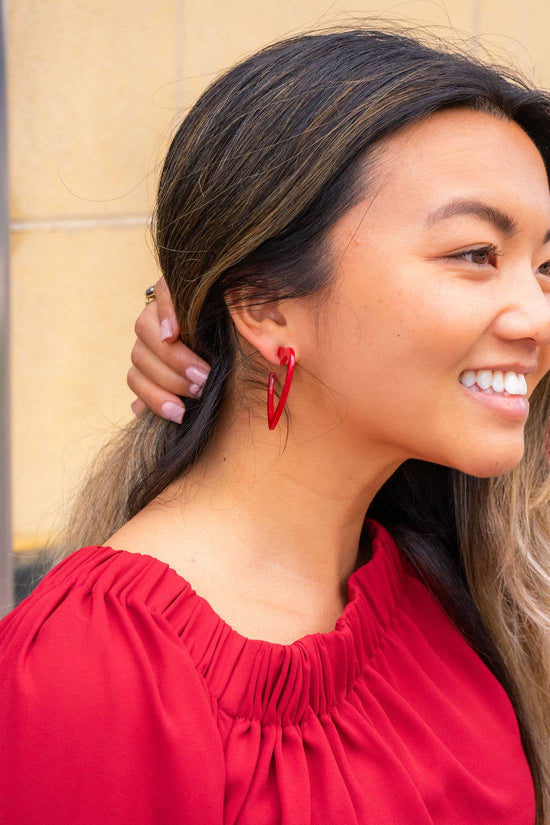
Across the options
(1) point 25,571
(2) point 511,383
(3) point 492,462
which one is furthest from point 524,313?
(1) point 25,571

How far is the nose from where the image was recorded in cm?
119

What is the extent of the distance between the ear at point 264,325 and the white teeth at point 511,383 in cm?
28

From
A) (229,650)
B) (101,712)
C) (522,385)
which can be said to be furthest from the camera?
(522,385)

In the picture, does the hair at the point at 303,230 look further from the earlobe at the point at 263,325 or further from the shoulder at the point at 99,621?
the shoulder at the point at 99,621

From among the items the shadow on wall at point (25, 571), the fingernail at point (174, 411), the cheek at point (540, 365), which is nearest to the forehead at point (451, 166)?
the cheek at point (540, 365)

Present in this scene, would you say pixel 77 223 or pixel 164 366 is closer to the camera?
pixel 164 366

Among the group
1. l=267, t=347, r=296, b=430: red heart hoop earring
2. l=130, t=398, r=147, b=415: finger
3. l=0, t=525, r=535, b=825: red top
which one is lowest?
l=0, t=525, r=535, b=825: red top

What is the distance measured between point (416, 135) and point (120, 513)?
73 cm

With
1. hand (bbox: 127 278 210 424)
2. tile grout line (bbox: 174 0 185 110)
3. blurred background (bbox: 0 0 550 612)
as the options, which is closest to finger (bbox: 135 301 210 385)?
hand (bbox: 127 278 210 424)

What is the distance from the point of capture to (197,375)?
1.39 meters

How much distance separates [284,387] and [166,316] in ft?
0.92

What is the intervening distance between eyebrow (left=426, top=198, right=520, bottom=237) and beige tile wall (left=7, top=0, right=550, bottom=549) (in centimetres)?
100

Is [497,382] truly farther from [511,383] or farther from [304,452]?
[304,452]

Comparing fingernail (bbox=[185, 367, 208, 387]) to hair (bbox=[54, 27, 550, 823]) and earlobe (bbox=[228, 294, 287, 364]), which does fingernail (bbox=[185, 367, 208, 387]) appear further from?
earlobe (bbox=[228, 294, 287, 364])
